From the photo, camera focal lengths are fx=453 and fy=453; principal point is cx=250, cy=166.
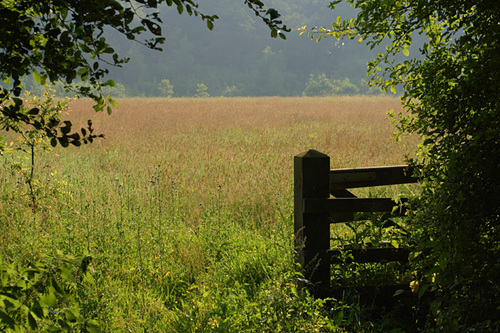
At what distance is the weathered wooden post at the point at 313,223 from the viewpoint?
3.31m

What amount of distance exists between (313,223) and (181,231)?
223 centimetres

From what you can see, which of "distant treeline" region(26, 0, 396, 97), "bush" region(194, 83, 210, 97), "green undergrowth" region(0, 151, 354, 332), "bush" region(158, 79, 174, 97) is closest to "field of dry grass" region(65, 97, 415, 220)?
"green undergrowth" region(0, 151, 354, 332)

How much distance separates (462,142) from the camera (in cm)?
253

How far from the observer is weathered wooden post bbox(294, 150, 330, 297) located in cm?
331

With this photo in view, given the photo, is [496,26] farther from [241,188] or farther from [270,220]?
[241,188]

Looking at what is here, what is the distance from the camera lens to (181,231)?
516cm

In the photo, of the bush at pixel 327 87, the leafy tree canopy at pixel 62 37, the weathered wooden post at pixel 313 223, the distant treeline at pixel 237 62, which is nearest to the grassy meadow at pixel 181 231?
the weathered wooden post at pixel 313 223

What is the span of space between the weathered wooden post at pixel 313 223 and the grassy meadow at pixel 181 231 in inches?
6.8

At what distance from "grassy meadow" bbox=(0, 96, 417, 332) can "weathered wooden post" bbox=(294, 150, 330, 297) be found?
17 centimetres

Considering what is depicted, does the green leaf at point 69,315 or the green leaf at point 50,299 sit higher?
the green leaf at point 50,299

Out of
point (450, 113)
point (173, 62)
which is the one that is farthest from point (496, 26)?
point (173, 62)

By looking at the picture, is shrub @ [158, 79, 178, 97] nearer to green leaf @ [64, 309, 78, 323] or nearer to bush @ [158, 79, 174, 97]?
bush @ [158, 79, 174, 97]

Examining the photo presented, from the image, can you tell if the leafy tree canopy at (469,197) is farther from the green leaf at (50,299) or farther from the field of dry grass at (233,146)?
the green leaf at (50,299)

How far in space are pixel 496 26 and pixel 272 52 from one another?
301ft
